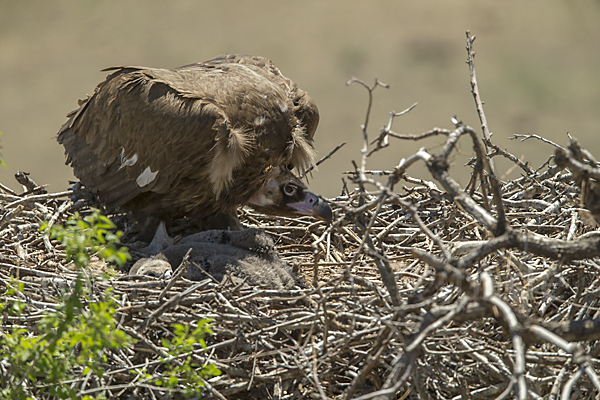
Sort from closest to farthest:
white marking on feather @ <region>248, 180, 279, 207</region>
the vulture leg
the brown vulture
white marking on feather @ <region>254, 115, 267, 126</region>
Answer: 1. the brown vulture
2. white marking on feather @ <region>254, 115, 267, 126</region>
3. the vulture leg
4. white marking on feather @ <region>248, 180, 279, 207</region>

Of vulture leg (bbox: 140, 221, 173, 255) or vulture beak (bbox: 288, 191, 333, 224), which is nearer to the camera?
vulture beak (bbox: 288, 191, 333, 224)

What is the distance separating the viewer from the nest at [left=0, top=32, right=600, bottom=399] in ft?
8.60

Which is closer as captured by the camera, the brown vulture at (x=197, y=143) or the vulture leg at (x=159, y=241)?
the brown vulture at (x=197, y=143)

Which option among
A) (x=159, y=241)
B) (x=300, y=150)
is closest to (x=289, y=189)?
(x=300, y=150)

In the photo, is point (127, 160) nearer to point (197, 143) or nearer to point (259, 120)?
point (197, 143)

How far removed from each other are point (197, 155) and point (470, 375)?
206cm

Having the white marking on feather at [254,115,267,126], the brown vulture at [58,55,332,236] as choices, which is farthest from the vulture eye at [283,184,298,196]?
the white marking on feather at [254,115,267,126]

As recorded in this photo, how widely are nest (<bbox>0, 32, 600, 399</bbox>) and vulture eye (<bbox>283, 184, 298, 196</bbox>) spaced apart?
89 centimetres

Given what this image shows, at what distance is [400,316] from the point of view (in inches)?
107

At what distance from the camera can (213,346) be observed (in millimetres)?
3131

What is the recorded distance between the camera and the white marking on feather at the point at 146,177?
14.7ft

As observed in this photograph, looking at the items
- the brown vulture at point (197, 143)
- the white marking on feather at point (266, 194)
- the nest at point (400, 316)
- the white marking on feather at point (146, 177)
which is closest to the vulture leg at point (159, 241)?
the brown vulture at point (197, 143)

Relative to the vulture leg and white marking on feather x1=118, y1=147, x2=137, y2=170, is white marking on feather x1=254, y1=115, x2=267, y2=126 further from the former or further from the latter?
the vulture leg

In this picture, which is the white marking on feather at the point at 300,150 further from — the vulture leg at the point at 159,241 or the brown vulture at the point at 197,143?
the vulture leg at the point at 159,241
